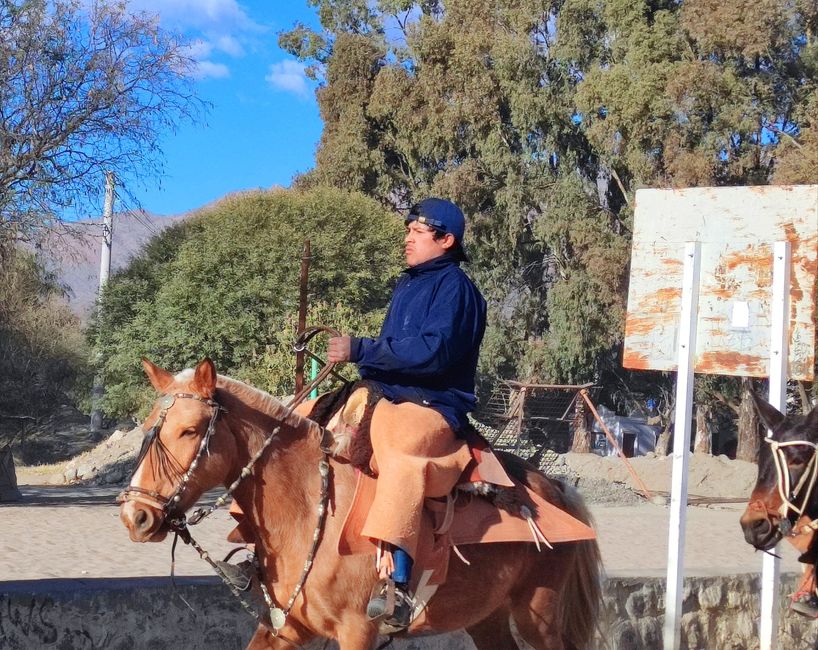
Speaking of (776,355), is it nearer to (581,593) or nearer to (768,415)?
(768,415)

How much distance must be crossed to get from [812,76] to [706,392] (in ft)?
36.9

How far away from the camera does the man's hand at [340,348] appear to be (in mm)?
4281

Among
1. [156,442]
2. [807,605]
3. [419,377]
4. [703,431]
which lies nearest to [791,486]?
[807,605]

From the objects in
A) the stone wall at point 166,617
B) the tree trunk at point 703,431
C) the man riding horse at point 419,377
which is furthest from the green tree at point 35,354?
the tree trunk at point 703,431

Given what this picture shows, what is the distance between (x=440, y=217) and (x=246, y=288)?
19277 millimetres

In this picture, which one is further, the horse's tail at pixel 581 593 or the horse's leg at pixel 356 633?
the horse's tail at pixel 581 593

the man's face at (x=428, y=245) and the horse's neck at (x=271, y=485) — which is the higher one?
the man's face at (x=428, y=245)

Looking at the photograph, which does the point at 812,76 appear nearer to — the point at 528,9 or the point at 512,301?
the point at 528,9

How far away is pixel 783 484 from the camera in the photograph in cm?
485

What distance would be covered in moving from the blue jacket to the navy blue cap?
0.15 metres

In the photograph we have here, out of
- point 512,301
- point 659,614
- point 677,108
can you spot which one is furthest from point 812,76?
point 659,614

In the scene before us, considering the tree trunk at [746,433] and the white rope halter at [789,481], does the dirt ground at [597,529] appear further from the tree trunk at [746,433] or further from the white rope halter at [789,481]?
the tree trunk at [746,433]

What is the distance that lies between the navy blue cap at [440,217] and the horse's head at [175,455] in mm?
1340

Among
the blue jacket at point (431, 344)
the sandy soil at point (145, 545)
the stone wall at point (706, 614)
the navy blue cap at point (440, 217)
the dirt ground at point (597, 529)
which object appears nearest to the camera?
the blue jacket at point (431, 344)
